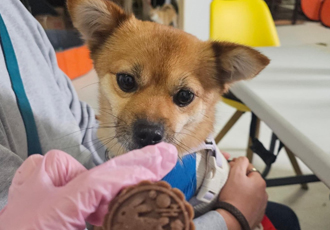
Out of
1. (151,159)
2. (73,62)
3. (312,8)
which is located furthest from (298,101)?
(73,62)

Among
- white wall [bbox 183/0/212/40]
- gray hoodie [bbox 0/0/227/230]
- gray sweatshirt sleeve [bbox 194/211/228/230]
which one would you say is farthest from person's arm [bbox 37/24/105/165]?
white wall [bbox 183/0/212/40]

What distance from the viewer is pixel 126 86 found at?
0.82m

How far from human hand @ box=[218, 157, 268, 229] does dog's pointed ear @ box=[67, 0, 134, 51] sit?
57 centimetres

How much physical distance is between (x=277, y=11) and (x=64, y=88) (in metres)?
1.82

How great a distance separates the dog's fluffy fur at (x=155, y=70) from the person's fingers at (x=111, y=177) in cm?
31

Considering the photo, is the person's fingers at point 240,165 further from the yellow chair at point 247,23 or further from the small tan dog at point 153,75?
the yellow chair at point 247,23

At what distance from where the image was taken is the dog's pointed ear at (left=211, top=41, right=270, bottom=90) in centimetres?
77

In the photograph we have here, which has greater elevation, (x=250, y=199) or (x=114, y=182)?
(x=114, y=182)

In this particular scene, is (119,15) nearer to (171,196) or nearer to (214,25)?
(171,196)

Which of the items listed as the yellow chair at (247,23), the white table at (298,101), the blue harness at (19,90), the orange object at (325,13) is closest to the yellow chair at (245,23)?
the yellow chair at (247,23)

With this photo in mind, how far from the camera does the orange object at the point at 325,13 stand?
5.14 feet

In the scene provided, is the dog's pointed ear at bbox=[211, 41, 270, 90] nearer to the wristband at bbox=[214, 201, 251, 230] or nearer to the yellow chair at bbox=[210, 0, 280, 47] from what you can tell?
the wristband at bbox=[214, 201, 251, 230]


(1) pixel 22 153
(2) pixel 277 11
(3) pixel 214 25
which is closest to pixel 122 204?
(1) pixel 22 153

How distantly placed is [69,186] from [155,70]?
18.5 inches
